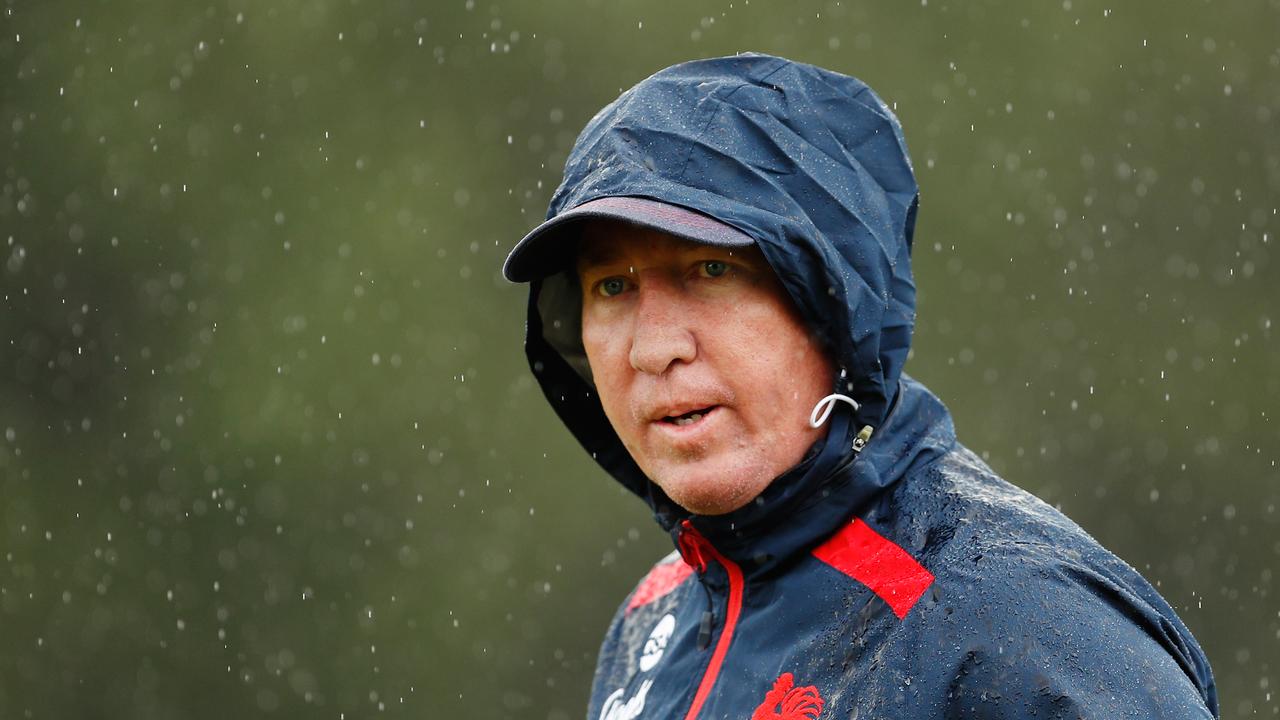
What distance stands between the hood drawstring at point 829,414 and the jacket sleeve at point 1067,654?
12.4 inches

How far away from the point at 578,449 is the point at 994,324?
2.81 metres

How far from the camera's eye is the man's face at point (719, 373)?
6.92 feet

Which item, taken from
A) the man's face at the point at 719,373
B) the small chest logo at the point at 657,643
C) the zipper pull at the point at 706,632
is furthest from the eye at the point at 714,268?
the small chest logo at the point at 657,643

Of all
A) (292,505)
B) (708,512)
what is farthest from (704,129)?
(292,505)

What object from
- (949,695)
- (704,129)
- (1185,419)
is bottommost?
(1185,419)

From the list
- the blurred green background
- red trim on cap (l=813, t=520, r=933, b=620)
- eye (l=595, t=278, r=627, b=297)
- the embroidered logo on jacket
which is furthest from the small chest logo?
the blurred green background

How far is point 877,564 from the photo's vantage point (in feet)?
6.61

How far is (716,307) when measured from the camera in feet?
6.97

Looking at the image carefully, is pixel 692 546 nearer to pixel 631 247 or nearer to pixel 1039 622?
pixel 631 247

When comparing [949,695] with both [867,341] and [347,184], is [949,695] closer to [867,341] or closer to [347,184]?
[867,341]

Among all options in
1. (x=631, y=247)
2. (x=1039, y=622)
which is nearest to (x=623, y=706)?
(x=631, y=247)

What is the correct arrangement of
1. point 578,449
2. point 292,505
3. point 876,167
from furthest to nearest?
point 578,449 → point 292,505 → point 876,167

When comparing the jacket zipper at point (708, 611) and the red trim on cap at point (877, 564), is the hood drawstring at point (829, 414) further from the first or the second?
the jacket zipper at point (708, 611)

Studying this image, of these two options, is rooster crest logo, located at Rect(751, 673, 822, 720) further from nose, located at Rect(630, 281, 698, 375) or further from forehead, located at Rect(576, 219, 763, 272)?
forehead, located at Rect(576, 219, 763, 272)
